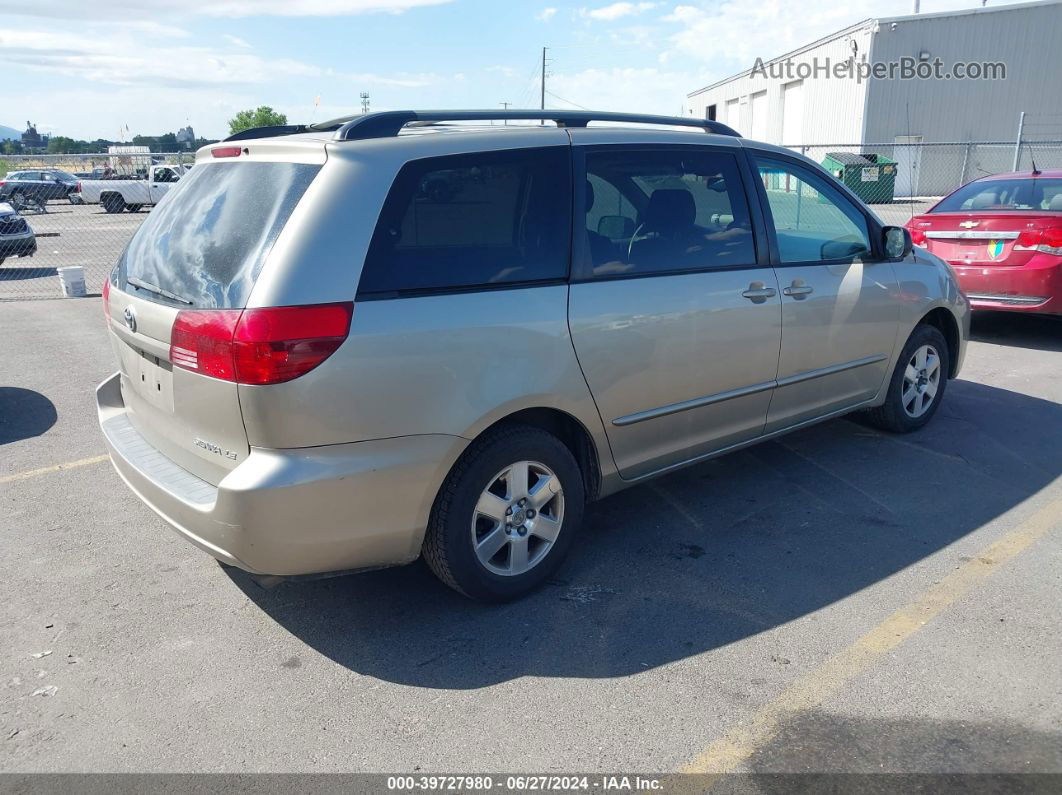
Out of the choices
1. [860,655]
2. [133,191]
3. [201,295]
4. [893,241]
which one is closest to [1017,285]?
[893,241]

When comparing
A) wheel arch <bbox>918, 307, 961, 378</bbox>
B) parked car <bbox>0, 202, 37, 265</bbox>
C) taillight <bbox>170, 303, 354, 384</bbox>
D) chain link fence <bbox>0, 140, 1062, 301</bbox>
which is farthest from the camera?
chain link fence <bbox>0, 140, 1062, 301</bbox>

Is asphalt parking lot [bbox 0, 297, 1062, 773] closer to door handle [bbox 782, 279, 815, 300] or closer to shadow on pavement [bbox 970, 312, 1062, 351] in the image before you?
door handle [bbox 782, 279, 815, 300]

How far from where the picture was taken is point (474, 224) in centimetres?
322

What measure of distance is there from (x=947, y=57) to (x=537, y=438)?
121ft

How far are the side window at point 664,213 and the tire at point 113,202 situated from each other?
30454 mm

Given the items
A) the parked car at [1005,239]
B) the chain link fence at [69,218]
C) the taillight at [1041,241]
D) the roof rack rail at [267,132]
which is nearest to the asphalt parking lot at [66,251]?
the chain link fence at [69,218]

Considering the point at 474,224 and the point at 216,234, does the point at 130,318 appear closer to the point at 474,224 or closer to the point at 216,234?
the point at 216,234

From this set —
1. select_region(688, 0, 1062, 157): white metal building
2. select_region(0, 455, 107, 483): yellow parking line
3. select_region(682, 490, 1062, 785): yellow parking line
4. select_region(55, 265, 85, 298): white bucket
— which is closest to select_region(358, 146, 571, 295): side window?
select_region(682, 490, 1062, 785): yellow parking line

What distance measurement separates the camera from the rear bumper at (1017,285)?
7.48m

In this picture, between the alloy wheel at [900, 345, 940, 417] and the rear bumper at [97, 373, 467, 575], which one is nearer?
the rear bumper at [97, 373, 467, 575]

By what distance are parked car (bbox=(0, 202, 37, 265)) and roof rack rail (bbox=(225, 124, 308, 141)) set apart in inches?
488

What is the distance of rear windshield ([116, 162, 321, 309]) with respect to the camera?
9.52 ft

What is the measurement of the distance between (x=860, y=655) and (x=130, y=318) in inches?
121

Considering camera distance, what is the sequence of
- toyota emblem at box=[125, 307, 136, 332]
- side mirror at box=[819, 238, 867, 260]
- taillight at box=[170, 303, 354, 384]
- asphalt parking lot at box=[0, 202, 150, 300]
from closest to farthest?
taillight at box=[170, 303, 354, 384] < toyota emblem at box=[125, 307, 136, 332] < side mirror at box=[819, 238, 867, 260] < asphalt parking lot at box=[0, 202, 150, 300]
